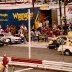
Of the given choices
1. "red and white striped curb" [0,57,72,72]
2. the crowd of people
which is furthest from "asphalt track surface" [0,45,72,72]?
"red and white striped curb" [0,57,72,72]

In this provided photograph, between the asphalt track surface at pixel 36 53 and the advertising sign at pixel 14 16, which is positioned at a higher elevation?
the advertising sign at pixel 14 16

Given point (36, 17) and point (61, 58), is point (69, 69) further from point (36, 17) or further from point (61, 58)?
point (36, 17)

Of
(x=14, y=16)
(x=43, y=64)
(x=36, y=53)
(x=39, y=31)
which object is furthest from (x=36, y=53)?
(x=14, y=16)

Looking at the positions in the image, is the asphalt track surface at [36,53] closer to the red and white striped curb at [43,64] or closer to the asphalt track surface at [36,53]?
the asphalt track surface at [36,53]

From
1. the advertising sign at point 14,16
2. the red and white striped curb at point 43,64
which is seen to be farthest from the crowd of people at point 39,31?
the red and white striped curb at point 43,64

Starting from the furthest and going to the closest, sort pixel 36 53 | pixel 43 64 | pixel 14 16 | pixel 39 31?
1. pixel 14 16
2. pixel 39 31
3. pixel 36 53
4. pixel 43 64

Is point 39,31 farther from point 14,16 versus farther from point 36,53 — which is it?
point 36,53

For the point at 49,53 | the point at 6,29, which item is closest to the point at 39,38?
the point at 6,29

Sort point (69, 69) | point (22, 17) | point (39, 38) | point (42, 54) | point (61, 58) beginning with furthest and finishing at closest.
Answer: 1. point (22, 17)
2. point (39, 38)
3. point (42, 54)
4. point (61, 58)
5. point (69, 69)

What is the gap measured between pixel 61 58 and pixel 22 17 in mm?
14405

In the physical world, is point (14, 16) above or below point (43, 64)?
above

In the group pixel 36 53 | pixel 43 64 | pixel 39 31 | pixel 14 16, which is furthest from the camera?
pixel 14 16

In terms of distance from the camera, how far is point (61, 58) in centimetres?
2588

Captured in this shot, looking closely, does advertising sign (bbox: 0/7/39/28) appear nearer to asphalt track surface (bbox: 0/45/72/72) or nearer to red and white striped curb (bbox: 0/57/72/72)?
asphalt track surface (bbox: 0/45/72/72)
